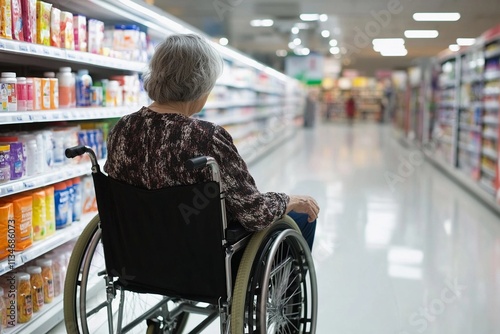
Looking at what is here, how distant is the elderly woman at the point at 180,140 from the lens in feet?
5.87

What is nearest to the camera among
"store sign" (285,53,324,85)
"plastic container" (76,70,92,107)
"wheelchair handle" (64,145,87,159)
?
"wheelchair handle" (64,145,87,159)

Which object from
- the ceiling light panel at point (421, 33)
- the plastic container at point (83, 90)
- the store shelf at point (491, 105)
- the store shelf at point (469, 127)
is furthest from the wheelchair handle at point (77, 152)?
the ceiling light panel at point (421, 33)

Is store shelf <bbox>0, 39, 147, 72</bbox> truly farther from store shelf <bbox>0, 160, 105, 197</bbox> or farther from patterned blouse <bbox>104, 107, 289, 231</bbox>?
store shelf <bbox>0, 160, 105, 197</bbox>

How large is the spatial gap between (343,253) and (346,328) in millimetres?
1415

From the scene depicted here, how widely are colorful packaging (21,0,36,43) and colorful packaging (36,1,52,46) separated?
8 centimetres

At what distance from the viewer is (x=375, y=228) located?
507 cm

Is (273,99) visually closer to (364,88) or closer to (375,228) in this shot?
(375,228)

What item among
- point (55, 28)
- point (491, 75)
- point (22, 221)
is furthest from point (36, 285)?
point (491, 75)

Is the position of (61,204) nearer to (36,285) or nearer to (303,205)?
(36,285)

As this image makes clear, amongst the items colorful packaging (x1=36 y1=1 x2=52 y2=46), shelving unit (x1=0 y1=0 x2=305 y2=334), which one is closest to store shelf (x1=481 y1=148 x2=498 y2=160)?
shelving unit (x1=0 y1=0 x2=305 y2=334)

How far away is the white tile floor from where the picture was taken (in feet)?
9.79

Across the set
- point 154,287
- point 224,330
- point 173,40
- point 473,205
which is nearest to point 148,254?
point 154,287

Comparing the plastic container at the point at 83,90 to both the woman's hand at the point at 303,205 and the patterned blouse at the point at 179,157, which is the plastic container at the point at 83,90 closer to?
the patterned blouse at the point at 179,157

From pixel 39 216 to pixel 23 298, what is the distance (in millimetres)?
390
